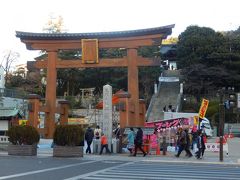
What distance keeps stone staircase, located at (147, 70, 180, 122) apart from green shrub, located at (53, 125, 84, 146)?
3390cm

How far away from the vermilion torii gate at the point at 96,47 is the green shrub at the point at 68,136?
9447 millimetres

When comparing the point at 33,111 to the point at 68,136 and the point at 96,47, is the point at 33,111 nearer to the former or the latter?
the point at 96,47

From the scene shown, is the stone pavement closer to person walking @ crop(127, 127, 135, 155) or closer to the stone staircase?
person walking @ crop(127, 127, 135, 155)

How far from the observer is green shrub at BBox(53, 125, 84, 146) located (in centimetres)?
2512

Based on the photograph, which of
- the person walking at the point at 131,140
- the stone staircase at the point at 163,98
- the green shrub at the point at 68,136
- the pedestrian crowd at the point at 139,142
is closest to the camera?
the green shrub at the point at 68,136

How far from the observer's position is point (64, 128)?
25344 mm

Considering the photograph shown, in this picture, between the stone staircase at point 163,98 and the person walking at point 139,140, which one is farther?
the stone staircase at point 163,98

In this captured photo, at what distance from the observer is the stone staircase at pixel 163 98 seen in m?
61.1

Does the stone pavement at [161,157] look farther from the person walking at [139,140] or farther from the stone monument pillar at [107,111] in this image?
the stone monument pillar at [107,111]

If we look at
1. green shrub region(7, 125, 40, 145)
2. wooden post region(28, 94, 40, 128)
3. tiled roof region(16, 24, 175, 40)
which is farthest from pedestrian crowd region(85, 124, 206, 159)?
tiled roof region(16, 24, 175, 40)

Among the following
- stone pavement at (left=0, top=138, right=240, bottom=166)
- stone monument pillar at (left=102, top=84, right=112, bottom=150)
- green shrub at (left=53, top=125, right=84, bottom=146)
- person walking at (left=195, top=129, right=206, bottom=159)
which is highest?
stone monument pillar at (left=102, top=84, right=112, bottom=150)

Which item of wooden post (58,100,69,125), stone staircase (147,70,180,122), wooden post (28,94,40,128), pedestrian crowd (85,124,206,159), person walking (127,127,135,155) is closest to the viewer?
pedestrian crowd (85,124,206,159)

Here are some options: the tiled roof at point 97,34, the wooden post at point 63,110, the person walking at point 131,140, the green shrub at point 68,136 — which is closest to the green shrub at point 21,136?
the green shrub at point 68,136

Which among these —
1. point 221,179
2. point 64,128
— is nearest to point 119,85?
point 64,128
